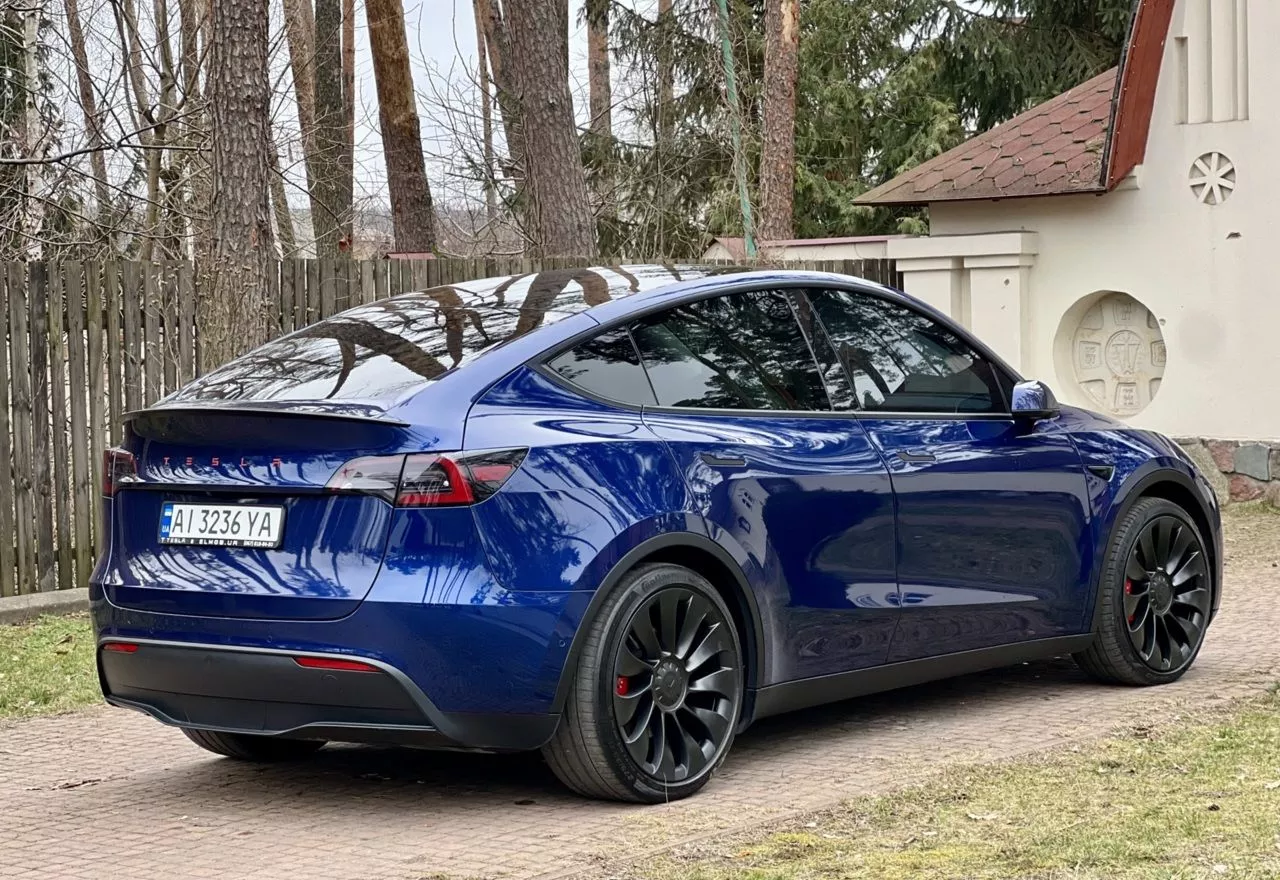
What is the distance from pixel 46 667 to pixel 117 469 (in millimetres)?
3348

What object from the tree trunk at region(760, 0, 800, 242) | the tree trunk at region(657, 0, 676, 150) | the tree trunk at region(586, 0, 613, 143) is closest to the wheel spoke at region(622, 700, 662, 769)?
the tree trunk at region(760, 0, 800, 242)

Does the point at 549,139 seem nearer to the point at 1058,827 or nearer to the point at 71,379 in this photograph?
the point at 71,379

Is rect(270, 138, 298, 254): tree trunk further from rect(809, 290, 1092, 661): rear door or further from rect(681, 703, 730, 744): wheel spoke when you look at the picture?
rect(681, 703, 730, 744): wheel spoke

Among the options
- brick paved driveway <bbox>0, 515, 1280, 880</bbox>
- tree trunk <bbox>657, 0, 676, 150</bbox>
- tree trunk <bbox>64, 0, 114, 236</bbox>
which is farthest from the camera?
tree trunk <bbox>657, 0, 676, 150</bbox>

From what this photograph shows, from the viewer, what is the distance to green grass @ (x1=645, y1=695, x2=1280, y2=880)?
472 cm

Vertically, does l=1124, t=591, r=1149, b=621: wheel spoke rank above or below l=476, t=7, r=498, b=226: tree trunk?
below

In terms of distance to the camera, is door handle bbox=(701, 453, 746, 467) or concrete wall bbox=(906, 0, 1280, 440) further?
concrete wall bbox=(906, 0, 1280, 440)

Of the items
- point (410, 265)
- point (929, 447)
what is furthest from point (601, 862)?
point (410, 265)

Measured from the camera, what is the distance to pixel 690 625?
572 centimetres

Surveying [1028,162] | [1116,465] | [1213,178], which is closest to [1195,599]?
[1116,465]

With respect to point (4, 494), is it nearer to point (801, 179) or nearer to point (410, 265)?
point (410, 265)

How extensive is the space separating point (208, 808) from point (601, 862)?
5.37 ft

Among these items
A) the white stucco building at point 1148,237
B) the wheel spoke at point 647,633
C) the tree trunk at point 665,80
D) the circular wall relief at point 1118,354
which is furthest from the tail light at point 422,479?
the tree trunk at point 665,80

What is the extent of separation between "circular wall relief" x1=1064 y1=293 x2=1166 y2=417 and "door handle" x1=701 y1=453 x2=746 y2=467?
35.2 ft
